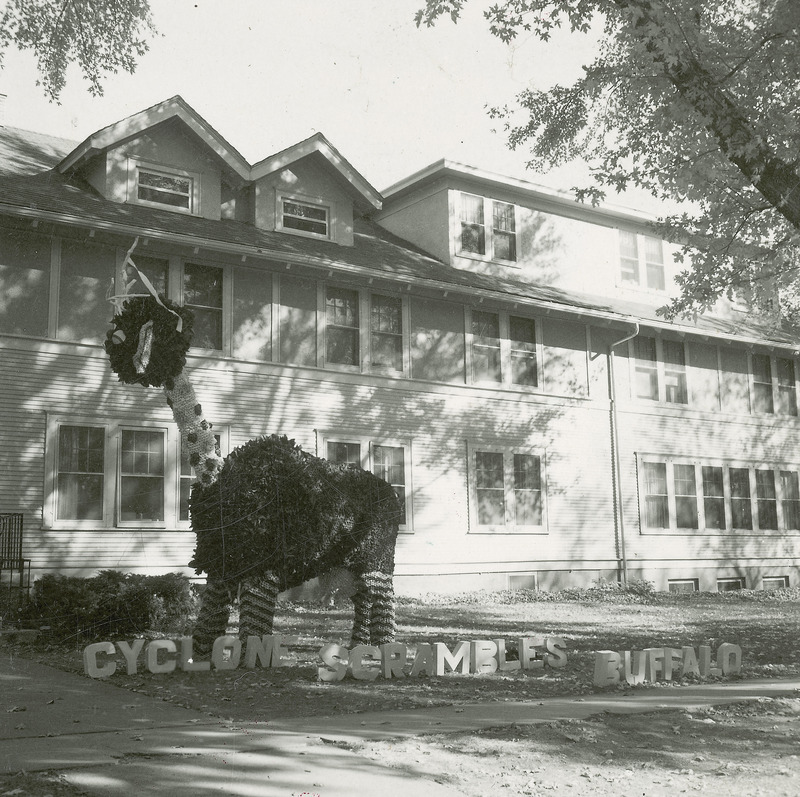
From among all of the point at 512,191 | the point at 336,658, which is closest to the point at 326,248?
the point at 512,191

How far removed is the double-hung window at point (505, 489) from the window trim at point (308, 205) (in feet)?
19.3

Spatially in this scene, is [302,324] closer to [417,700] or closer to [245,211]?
[245,211]

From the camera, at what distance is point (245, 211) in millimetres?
21375

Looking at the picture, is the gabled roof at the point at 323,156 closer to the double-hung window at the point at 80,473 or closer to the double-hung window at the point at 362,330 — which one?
the double-hung window at the point at 362,330

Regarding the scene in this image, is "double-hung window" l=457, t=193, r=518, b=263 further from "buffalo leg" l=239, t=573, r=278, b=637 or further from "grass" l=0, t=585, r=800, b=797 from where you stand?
"buffalo leg" l=239, t=573, r=278, b=637

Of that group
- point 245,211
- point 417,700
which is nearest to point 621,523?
point 245,211

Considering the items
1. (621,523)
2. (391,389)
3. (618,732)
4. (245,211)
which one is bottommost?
(618,732)

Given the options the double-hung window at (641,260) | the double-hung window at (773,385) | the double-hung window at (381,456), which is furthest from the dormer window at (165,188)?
the double-hung window at (773,385)

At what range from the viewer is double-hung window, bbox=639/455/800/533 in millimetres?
25734

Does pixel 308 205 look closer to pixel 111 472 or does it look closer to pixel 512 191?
pixel 512 191

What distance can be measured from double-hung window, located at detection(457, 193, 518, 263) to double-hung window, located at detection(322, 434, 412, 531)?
5696 mm

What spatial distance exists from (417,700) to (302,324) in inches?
484

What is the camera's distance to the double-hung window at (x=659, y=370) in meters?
26.0

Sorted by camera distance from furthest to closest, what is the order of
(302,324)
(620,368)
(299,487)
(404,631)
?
1. (620,368)
2. (302,324)
3. (404,631)
4. (299,487)
